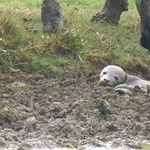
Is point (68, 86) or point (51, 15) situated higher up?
point (51, 15)

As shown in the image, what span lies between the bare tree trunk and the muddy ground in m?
1.55

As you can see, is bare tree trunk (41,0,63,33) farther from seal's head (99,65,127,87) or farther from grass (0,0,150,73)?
seal's head (99,65,127,87)

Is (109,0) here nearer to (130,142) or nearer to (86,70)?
(86,70)

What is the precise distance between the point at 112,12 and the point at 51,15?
1623 millimetres

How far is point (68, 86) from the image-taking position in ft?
28.9

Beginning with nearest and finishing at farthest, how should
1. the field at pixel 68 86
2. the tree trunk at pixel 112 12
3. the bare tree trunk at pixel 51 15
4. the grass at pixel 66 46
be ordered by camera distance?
the field at pixel 68 86 < the grass at pixel 66 46 < the bare tree trunk at pixel 51 15 < the tree trunk at pixel 112 12

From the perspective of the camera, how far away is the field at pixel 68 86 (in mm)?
7082

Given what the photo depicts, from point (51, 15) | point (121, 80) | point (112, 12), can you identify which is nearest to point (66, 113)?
point (121, 80)

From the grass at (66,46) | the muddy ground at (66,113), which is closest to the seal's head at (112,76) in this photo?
the muddy ground at (66,113)

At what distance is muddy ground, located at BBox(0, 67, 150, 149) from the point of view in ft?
22.9

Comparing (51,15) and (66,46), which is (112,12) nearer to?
(51,15)

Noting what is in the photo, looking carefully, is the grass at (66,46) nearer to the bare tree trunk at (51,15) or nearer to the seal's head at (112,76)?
the bare tree trunk at (51,15)

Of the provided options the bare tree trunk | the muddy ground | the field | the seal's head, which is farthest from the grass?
the seal's head

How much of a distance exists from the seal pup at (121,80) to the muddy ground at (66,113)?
0.12 meters
